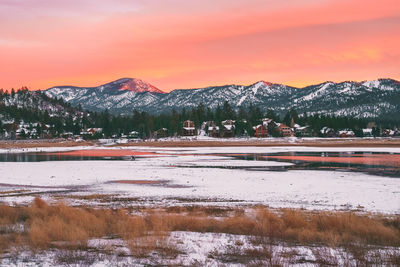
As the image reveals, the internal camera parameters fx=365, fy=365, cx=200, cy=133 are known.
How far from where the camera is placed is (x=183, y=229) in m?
12.6

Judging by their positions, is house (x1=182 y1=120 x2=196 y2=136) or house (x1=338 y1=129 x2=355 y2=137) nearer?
house (x1=338 y1=129 x2=355 y2=137)

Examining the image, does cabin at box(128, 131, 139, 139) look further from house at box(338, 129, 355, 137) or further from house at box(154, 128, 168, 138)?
house at box(338, 129, 355, 137)

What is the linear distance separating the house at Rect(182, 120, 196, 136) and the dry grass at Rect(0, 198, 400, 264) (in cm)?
14854

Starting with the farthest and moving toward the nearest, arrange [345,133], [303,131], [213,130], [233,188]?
[303,131]
[213,130]
[345,133]
[233,188]

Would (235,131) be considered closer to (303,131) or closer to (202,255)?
(303,131)

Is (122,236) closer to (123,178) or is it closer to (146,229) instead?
(146,229)

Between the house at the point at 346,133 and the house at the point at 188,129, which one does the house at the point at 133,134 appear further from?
the house at the point at 346,133

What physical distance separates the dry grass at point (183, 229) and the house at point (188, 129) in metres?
149

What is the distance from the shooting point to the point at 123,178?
3091 centimetres

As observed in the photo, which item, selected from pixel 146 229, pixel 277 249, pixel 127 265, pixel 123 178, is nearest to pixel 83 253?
pixel 127 265

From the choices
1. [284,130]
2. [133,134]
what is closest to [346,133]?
[284,130]

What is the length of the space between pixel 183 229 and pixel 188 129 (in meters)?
151

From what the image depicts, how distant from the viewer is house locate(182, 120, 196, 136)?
16365 cm

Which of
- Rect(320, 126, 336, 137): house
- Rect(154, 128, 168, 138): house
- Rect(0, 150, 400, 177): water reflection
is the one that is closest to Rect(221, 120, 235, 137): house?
Rect(154, 128, 168, 138): house
